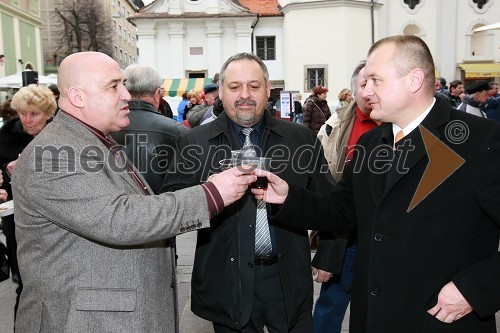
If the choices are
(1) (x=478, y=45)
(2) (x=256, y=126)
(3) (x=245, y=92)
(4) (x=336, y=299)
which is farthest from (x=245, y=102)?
(1) (x=478, y=45)

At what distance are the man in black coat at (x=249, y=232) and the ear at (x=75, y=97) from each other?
2.80ft

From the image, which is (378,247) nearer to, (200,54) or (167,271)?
(167,271)

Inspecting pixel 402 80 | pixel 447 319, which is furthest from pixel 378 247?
pixel 402 80

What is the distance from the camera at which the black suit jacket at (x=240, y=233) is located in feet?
8.87

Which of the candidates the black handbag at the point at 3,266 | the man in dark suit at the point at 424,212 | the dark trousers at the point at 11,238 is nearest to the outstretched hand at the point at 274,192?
the man in dark suit at the point at 424,212

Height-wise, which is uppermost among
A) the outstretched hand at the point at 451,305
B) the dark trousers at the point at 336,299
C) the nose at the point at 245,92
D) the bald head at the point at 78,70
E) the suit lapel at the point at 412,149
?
the bald head at the point at 78,70

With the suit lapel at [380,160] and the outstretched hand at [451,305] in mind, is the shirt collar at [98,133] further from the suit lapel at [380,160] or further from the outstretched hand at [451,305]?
the outstretched hand at [451,305]

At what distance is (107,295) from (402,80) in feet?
5.41

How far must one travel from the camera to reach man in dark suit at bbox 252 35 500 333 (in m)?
2.00

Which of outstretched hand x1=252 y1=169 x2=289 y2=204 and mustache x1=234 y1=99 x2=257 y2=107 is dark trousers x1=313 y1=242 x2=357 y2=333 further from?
mustache x1=234 y1=99 x2=257 y2=107

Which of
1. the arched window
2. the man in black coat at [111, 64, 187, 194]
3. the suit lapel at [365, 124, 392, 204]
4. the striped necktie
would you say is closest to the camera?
the suit lapel at [365, 124, 392, 204]

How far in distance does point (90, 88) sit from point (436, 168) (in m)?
1.61

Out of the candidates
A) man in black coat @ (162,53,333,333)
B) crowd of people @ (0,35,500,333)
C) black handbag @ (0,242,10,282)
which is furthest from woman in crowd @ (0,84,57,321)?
crowd of people @ (0,35,500,333)

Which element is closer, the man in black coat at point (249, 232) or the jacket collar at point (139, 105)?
the man in black coat at point (249, 232)
